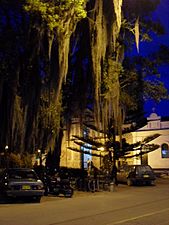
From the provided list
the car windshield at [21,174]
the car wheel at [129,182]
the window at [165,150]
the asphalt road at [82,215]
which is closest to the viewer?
the asphalt road at [82,215]

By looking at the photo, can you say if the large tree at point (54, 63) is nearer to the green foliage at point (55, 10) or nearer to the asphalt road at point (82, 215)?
the green foliage at point (55, 10)

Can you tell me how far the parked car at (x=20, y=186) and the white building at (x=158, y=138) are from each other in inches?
920

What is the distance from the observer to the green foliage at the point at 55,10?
14875 mm

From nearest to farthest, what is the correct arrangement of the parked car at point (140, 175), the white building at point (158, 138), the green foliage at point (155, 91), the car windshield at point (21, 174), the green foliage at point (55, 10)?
the green foliage at point (55, 10) < the car windshield at point (21, 174) < the green foliage at point (155, 91) < the parked car at point (140, 175) < the white building at point (158, 138)

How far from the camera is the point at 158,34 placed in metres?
25.1

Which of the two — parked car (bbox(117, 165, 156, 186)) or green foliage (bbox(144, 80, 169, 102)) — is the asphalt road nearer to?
green foliage (bbox(144, 80, 169, 102))

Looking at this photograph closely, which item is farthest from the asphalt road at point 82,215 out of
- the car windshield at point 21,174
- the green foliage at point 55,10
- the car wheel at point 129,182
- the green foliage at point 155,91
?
the car wheel at point 129,182

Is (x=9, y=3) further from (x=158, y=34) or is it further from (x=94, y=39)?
(x=158, y=34)

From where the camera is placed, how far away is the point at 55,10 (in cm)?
1536

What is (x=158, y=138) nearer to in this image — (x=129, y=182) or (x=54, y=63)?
(x=129, y=182)

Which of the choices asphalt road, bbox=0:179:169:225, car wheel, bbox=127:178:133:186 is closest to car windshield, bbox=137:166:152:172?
car wheel, bbox=127:178:133:186

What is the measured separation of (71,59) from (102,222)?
1116 cm

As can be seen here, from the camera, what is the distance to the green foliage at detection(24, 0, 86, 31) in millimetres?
14875

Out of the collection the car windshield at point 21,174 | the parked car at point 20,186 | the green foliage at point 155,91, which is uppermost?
the green foliage at point 155,91
